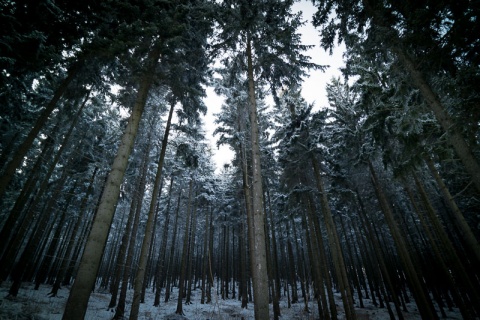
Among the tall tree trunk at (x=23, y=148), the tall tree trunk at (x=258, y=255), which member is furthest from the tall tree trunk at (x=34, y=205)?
the tall tree trunk at (x=258, y=255)

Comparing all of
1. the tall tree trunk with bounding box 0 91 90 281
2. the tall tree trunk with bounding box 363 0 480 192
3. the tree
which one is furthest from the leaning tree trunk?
the tall tree trunk with bounding box 363 0 480 192

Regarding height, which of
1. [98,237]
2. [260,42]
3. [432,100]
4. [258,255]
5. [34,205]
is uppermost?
Answer: [260,42]

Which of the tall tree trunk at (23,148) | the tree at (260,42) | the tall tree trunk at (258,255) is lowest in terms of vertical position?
the tall tree trunk at (258,255)

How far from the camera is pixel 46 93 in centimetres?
1509

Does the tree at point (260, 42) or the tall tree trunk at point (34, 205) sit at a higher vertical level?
the tree at point (260, 42)

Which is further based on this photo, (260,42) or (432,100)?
(260,42)

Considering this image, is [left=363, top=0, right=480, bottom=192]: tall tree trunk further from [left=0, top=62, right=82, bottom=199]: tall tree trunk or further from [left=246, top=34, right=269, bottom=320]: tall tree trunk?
[left=0, top=62, right=82, bottom=199]: tall tree trunk

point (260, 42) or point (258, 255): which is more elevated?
point (260, 42)

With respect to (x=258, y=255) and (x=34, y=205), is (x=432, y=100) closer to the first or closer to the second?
(x=258, y=255)

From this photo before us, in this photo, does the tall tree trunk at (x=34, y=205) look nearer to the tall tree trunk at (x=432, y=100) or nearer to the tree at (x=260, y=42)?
the tree at (x=260, y=42)

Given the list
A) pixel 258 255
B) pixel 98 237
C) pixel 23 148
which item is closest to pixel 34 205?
pixel 23 148

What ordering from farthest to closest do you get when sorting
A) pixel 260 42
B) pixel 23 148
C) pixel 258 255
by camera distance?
pixel 260 42 → pixel 23 148 → pixel 258 255

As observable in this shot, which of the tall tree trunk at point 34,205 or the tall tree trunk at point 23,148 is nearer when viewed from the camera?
the tall tree trunk at point 23,148

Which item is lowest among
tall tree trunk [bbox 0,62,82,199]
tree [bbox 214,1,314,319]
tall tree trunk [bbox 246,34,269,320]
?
tall tree trunk [bbox 246,34,269,320]
